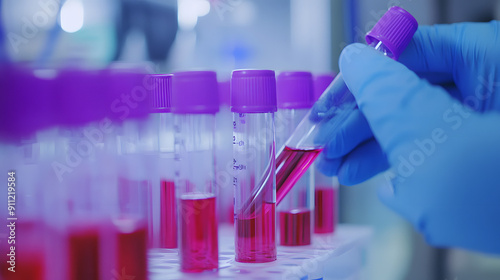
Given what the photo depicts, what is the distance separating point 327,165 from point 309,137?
24 centimetres

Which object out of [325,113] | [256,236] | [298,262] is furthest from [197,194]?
[325,113]

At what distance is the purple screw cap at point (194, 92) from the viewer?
103cm

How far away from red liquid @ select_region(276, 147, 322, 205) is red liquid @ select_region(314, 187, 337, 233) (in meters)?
0.24

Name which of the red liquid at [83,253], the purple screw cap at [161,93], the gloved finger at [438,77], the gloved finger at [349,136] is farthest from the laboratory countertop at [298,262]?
the gloved finger at [438,77]

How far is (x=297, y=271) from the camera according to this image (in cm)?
107

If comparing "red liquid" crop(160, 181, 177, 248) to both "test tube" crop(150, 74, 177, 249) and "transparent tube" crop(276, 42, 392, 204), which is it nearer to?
"test tube" crop(150, 74, 177, 249)

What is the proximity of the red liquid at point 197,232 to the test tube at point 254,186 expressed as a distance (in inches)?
3.5

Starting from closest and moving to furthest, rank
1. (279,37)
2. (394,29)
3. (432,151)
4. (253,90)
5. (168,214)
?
(432,151), (253,90), (394,29), (168,214), (279,37)

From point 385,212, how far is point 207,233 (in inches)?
38.8

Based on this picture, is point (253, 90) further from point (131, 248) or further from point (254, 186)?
point (131, 248)

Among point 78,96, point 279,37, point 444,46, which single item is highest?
point 279,37

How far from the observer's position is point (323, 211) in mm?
1458

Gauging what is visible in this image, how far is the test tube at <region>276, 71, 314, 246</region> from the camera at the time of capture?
1.29 metres

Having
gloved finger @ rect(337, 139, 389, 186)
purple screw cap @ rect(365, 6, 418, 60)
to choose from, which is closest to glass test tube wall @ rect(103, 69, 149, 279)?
purple screw cap @ rect(365, 6, 418, 60)
